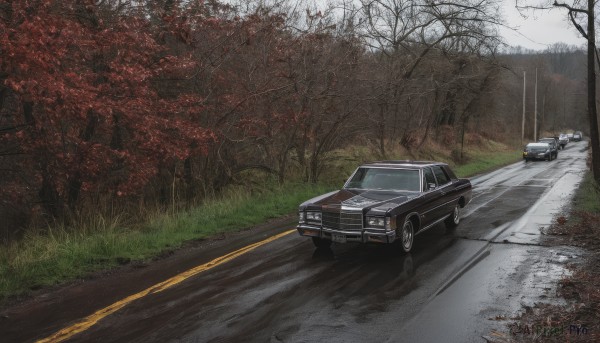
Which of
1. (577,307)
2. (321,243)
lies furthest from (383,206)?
(577,307)

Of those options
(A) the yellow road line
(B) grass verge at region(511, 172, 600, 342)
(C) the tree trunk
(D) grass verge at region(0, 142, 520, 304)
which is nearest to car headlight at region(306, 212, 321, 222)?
(A) the yellow road line

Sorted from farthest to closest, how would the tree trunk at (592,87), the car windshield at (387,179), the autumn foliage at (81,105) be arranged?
the tree trunk at (592,87)
the car windshield at (387,179)
the autumn foliage at (81,105)

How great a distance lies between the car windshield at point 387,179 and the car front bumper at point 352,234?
1519 millimetres

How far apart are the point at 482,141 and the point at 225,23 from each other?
39078 mm

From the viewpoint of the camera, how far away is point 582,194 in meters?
15.5

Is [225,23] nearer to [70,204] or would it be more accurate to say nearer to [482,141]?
[70,204]

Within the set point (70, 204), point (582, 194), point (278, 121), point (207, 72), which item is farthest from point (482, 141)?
point (70, 204)

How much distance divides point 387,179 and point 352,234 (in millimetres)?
1854

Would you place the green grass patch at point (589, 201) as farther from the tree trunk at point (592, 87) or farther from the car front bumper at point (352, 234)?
the car front bumper at point (352, 234)

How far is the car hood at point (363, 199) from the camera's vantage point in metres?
7.89

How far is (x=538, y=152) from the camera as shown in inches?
1442

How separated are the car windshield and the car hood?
22 cm

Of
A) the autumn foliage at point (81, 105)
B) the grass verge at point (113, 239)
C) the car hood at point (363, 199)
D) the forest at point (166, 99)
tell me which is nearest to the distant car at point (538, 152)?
the forest at point (166, 99)

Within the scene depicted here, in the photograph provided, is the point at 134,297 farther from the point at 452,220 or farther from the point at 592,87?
the point at 592,87
